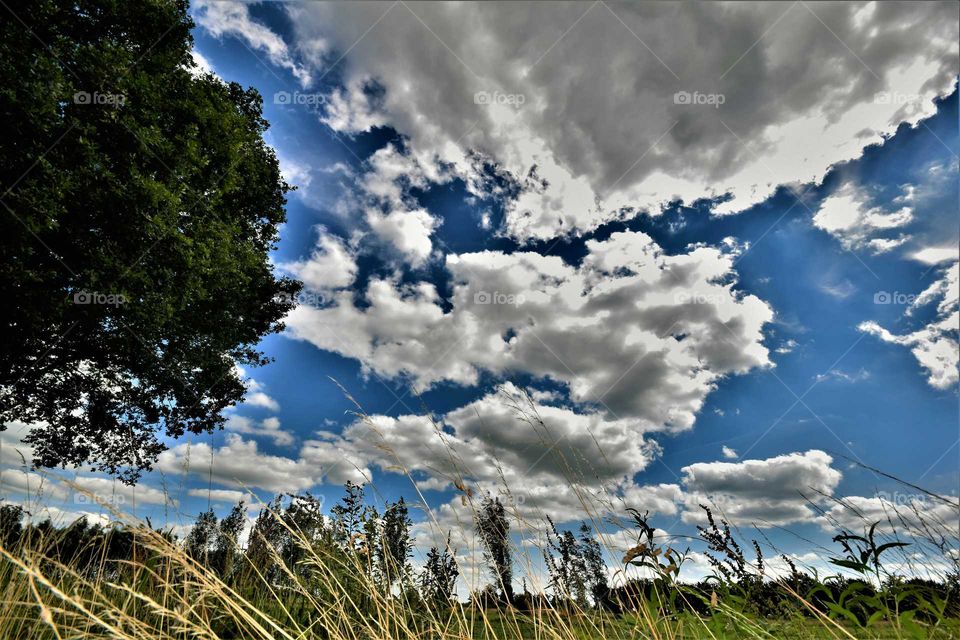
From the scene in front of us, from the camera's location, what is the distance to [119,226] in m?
8.99

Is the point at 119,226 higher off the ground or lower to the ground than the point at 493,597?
higher

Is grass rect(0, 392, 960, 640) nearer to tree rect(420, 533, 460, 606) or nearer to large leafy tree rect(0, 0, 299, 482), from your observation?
tree rect(420, 533, 460, 606)

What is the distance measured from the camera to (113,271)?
9.02 m

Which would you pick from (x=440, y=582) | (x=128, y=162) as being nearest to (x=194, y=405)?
(x=128, y=162)

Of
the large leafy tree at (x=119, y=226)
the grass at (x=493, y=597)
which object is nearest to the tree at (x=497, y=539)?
the grass at (x=493, y=597)

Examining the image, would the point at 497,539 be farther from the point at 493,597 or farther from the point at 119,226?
the point at 119,226

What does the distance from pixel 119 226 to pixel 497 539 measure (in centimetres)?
952

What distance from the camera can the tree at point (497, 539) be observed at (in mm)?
3057

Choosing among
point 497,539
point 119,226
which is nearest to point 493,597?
point 497,539

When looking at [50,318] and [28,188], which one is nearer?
[28,188]

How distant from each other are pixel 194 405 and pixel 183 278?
164 inches

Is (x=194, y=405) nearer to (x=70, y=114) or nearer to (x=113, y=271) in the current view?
(x=113, y=271)

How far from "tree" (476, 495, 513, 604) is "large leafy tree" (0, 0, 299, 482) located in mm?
8862

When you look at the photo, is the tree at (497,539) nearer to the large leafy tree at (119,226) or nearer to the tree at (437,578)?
the tree at (437,578)
